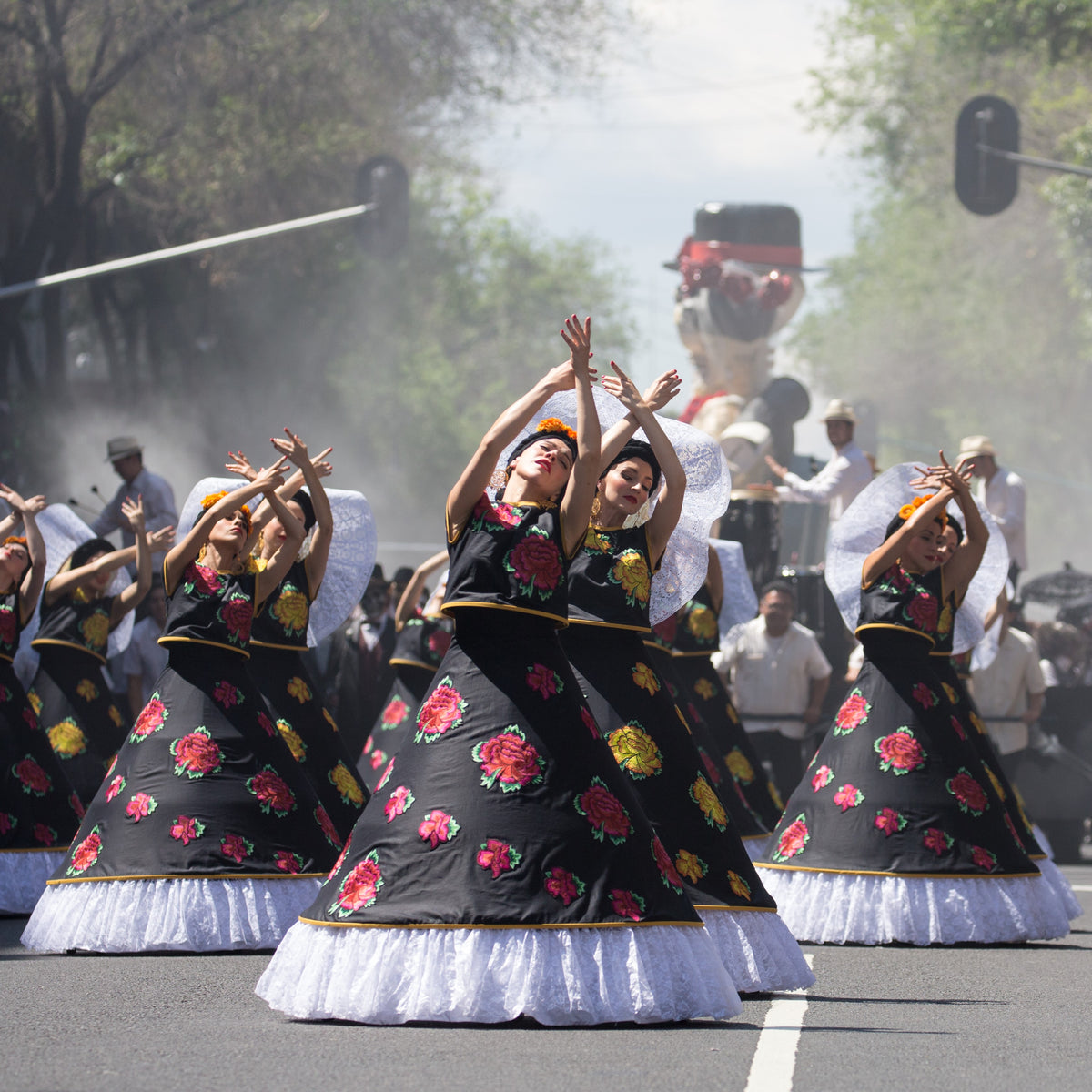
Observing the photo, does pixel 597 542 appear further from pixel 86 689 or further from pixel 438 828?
pixel 86 689

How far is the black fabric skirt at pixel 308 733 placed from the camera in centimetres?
937

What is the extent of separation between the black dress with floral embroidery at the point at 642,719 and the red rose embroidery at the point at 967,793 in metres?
2.08

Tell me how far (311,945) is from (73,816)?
421 cm

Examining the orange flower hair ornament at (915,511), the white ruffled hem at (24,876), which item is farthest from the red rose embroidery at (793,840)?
the white ruffled hem at (24,876)

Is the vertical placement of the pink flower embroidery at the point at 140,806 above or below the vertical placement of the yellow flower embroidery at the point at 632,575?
below

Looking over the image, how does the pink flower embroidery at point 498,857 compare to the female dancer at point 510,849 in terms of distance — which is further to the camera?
the pink flower embroidery at point 498,857

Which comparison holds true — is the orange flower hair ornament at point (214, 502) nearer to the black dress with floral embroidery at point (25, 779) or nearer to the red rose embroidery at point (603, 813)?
the black dress with floral embroidery at point (25, 779)

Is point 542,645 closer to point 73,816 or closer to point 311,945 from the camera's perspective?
point 311,945

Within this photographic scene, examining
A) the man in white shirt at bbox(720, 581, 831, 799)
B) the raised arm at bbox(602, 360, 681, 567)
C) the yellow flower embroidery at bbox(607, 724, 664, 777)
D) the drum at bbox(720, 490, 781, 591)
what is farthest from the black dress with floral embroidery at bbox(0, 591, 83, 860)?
the drum at bbox(720, 490, 781, 591)

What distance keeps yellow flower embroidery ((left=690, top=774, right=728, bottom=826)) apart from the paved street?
28.3 inches

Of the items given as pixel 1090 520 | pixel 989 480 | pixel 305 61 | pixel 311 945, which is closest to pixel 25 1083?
pixel 311 945

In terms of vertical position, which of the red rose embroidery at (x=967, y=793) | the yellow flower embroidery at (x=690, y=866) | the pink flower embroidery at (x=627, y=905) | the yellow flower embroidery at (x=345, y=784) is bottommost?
the red rose embroidery at (x=967, y=793)

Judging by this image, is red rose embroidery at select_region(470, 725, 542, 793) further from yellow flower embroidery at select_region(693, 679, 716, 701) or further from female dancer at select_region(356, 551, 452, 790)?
female dancer at select_region(356, 551, 452, 790)

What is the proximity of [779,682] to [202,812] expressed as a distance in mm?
6696
